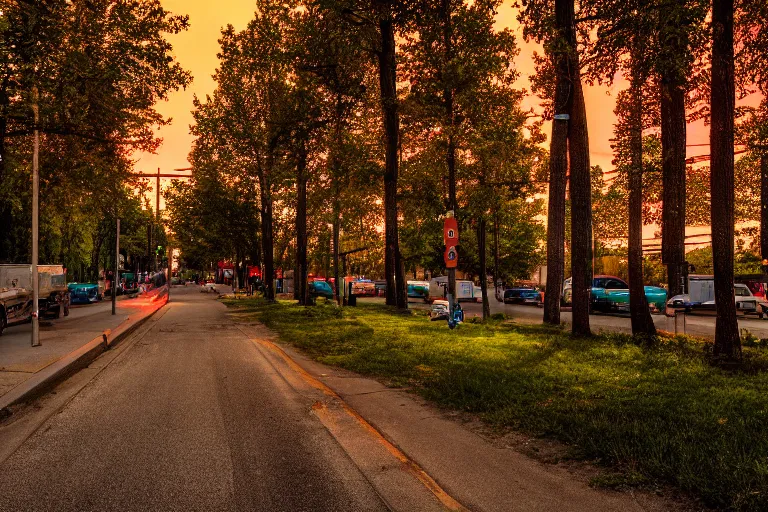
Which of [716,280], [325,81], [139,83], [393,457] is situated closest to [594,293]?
[325,81]

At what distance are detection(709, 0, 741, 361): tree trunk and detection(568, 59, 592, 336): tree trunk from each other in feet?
12.1

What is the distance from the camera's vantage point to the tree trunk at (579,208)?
13094 millimetres

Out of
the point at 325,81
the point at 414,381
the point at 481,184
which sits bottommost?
the point at 414,381

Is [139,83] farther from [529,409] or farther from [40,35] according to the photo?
[529,409]

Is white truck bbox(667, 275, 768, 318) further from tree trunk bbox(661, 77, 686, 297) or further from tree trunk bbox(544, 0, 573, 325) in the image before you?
tree trunk bbox(544, 0, 573, 325)

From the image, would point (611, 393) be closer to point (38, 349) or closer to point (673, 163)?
point (38, 349)

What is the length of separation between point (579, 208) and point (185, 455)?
11.2m

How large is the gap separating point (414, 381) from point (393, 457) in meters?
3.69

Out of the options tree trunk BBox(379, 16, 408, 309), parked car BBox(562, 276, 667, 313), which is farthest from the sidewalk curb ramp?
parked car BBox(562, 276, 667, 313)

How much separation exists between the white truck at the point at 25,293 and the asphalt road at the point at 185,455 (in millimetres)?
8942

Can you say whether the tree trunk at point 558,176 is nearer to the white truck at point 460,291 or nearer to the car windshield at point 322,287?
the white truck at point 460,291

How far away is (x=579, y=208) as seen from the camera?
523 inches

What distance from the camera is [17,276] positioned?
1752 cm

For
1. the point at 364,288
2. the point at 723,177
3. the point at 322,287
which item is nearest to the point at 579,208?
the point at 723,177
